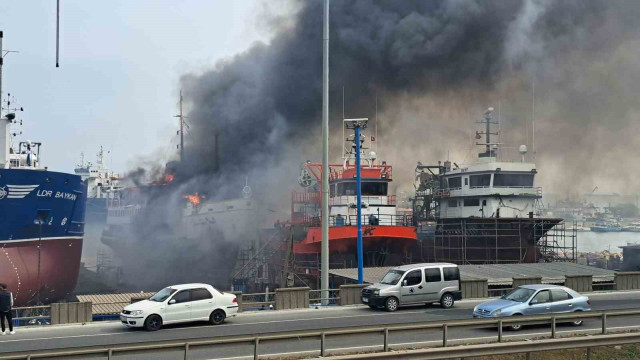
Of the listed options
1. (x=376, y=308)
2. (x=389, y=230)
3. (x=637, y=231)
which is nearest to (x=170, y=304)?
(x=376, y=308)

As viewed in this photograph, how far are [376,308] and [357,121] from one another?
10.1 m

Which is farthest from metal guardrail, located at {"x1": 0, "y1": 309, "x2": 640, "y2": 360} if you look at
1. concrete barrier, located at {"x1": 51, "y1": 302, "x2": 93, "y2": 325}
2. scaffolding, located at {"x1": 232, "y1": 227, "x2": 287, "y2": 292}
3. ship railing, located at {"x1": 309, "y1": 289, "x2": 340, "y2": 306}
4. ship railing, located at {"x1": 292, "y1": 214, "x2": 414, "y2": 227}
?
scaffolding, located at {"x1": 232, "y1": 227, "x2": 287, "y2": 292}

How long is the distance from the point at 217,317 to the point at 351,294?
6.29m

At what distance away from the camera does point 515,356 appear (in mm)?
14891

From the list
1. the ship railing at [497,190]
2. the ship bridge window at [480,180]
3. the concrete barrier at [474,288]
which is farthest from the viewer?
the ship bridge window at [480,180]

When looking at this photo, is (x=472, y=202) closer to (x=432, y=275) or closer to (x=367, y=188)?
(x=367, y=188)

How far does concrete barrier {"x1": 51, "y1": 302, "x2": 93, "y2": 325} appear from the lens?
20.3m

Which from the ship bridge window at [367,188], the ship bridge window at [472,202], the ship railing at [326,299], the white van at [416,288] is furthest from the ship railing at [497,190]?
the white van at [416,288]

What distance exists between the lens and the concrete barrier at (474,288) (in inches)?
1008

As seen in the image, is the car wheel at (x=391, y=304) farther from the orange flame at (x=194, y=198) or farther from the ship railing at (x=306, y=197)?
the orange flame at (x=194, y=198)

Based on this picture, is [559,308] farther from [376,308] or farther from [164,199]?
[164,199]

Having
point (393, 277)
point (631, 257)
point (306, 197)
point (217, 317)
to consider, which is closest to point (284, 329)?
point (217, 317)

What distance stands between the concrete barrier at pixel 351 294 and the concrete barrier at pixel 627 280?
41.4 feet

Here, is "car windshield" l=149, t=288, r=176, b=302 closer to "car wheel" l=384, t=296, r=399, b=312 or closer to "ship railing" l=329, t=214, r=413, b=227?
"car wheel" l=384, t=296, r=399, b=312
